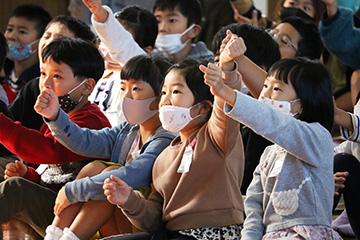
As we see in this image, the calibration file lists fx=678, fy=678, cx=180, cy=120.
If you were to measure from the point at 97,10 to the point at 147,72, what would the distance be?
52 centimetres

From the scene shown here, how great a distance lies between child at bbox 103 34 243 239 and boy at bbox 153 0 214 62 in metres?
1.47

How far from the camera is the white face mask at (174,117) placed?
2281 mm

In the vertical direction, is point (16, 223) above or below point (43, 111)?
below

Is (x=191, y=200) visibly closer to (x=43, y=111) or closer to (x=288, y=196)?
Result: (x=288, y=196)

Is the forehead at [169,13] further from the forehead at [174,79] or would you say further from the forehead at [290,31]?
the forehead at [174,79]

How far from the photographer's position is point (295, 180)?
2.04 m

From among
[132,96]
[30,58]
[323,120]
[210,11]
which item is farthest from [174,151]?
[210,11]

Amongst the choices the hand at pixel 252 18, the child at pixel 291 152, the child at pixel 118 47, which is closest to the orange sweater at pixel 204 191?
the child at pixel 291 152

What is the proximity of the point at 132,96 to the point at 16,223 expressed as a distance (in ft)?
2.17

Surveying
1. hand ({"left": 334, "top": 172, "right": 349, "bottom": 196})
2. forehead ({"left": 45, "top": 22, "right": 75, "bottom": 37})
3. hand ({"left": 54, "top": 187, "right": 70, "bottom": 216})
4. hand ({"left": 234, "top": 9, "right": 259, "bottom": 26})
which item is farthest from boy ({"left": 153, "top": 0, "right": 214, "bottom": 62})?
hand ({"left": 54, "top": 187, "right": 70, "bottom": 216})

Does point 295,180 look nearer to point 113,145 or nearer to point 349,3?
point 113,145

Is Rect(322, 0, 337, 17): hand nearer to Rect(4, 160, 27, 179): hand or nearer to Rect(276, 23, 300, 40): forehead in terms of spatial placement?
Rect(276, 23, 300, 40): forehead

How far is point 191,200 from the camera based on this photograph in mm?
2238

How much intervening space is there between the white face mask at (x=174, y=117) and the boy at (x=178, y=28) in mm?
1508
